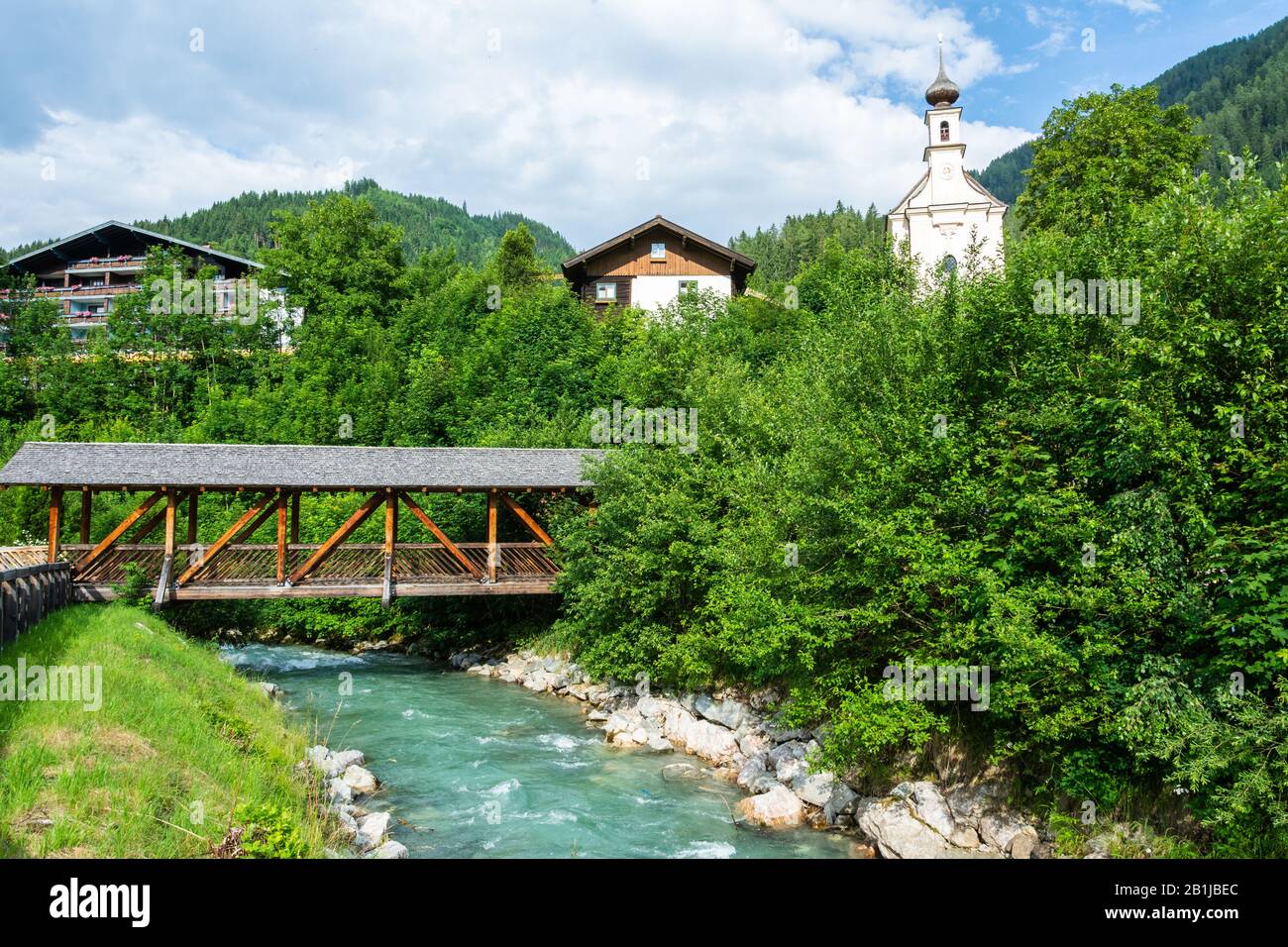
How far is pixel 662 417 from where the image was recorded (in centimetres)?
2047

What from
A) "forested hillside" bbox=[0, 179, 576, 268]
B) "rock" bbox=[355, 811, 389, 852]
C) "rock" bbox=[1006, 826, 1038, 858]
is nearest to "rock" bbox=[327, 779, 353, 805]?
"rock" bbox=[355, 811, 389, 852]

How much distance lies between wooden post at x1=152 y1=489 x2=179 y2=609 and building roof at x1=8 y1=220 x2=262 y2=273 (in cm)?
2943

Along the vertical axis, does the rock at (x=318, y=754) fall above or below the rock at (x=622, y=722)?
above

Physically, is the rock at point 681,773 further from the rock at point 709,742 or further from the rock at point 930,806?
the rock at point 930,806

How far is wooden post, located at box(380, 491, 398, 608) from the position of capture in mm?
19062

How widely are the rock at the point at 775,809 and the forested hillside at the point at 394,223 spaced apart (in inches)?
2124

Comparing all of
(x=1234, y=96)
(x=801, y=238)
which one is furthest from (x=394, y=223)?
(x=1234, y=96)

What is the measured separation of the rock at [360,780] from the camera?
11.5 metres

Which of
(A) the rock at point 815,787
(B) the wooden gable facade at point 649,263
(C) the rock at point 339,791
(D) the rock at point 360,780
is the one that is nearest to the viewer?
(C) the rock at point 339,791

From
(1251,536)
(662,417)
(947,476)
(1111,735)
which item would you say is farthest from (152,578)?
(1251,536)

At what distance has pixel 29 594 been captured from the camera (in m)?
13.8

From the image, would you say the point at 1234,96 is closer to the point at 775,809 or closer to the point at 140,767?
the point at 775,809

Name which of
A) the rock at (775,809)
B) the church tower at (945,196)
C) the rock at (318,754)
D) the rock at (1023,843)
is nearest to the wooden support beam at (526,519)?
the rock at (318,754)

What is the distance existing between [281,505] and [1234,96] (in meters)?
161
